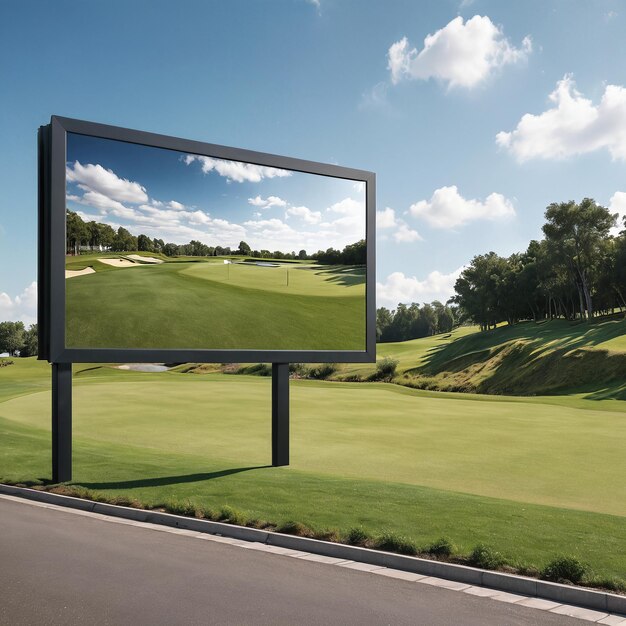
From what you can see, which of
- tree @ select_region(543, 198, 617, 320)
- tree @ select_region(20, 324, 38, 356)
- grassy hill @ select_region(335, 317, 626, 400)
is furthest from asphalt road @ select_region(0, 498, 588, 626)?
tree @ select_region(20, 324, 38, 356)

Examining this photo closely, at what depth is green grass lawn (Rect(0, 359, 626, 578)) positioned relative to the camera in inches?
379

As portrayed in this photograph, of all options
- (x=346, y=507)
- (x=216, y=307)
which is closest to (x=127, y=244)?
(x=216, y=307)

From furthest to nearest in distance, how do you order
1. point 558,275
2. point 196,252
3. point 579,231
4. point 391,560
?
1. point 558,275
2. point 579,231
3. point 196,252
4. point 391,560

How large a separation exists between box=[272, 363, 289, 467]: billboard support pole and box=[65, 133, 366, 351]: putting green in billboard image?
2.76 feet

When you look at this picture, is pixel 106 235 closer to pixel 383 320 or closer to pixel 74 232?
pixel 74 232

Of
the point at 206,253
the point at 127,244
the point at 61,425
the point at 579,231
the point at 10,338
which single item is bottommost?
the point at 61,425

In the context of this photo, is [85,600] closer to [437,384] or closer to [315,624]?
[315,624]

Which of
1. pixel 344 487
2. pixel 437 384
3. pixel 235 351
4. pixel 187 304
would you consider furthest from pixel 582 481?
pixel 437 384

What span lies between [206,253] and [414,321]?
129m

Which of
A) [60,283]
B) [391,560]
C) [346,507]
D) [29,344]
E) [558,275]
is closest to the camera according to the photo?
[391,560]

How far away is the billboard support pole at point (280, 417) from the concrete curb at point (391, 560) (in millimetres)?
5035

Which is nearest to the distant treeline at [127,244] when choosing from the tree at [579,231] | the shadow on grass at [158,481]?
the shadow on grass at [158,481]

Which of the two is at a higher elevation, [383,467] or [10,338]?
[10,338]

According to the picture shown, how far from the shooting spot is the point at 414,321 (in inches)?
5561
